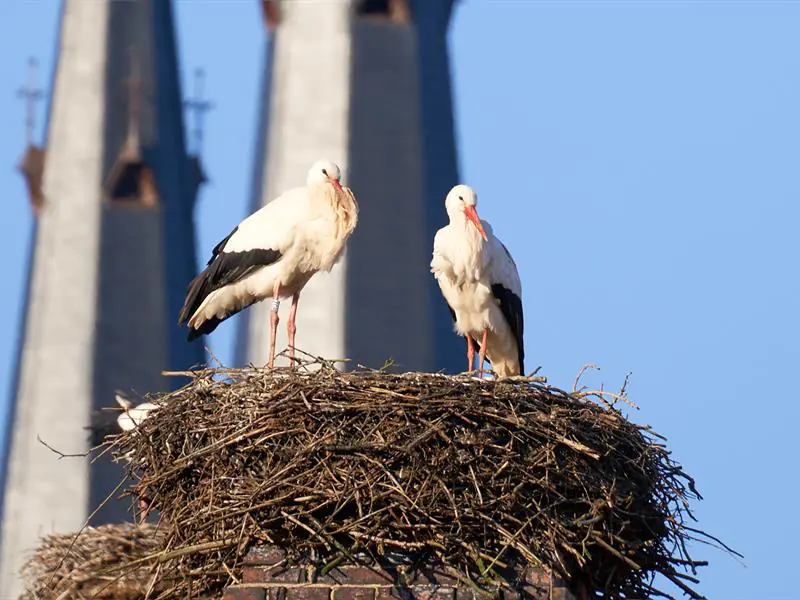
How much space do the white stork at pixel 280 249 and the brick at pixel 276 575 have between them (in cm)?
304

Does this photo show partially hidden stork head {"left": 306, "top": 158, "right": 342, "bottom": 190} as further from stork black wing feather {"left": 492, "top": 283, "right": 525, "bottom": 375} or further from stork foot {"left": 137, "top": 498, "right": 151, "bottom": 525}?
stork foot {"left": 137, "top": 498, "right": 151, "bottom": 525}

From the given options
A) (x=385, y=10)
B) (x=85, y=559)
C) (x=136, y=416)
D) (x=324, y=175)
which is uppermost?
(x=385, y=10)

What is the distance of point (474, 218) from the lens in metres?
13.6

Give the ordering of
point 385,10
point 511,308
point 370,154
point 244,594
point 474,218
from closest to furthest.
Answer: point 244,594 < point 474,218 < point 511,308 < point 370,154 < point 385,10

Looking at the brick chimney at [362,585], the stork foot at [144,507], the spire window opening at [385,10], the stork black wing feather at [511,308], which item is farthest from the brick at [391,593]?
the spire window opening at [385,10]

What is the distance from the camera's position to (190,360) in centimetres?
3234

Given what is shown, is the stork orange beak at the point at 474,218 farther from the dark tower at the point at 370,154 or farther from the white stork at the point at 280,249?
the dark tower at the point at 370,154

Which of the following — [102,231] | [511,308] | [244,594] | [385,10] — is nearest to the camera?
[244,594]

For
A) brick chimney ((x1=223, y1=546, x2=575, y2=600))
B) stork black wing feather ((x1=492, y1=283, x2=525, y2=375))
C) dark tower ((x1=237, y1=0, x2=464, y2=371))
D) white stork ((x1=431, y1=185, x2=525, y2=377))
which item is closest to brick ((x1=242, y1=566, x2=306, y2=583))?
brick chimney ((x1=223, y1=546, x2=575, y2=600))

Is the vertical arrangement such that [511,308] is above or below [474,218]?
below

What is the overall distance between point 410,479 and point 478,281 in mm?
3131

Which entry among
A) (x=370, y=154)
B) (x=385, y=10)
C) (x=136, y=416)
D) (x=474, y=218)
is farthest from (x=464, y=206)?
(x=385, y=10)

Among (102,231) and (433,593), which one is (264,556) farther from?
(102,231)

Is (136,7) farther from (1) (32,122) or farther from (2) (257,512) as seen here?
(2) (257,512)
